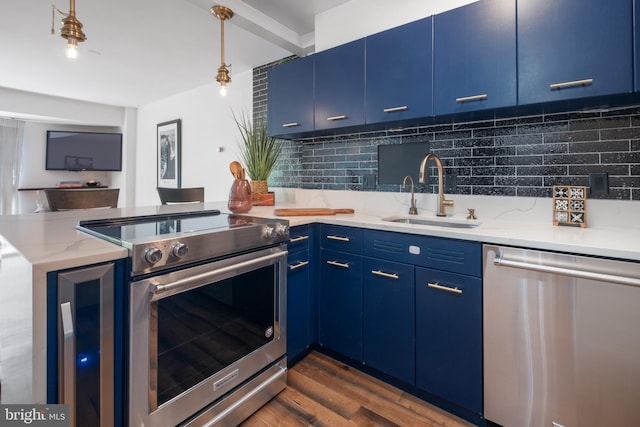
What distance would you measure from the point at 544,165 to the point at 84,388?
2.23m

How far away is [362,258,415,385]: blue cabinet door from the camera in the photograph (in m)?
1.61

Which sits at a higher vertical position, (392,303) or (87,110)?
(87,110)

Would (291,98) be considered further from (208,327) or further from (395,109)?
(208,327)

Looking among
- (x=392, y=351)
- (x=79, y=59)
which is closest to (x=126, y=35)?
(x=79, y=59)

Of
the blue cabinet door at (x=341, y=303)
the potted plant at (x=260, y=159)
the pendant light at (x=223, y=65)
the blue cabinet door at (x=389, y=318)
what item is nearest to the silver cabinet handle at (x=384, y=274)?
the blue cabinet door at (x=389, y=318)

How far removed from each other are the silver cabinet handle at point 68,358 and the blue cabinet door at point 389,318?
128 cm

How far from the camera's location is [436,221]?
79.0 inches

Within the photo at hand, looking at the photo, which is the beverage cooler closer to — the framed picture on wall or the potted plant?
the potted plant

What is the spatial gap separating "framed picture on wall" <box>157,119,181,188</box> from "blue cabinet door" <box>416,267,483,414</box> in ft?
12.7

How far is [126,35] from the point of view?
2.78 metres

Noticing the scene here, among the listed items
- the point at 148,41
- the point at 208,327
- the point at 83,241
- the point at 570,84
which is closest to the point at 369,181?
the point at 570,84

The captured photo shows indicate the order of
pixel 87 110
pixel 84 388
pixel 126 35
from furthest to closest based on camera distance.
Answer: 1. pixel 87 110
2. pixel 126 35
3. pixel 84 388

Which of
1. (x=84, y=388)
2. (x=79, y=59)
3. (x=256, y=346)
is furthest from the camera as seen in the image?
(x=79, y=59)

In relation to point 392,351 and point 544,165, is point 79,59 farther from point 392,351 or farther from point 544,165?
point 544,165
